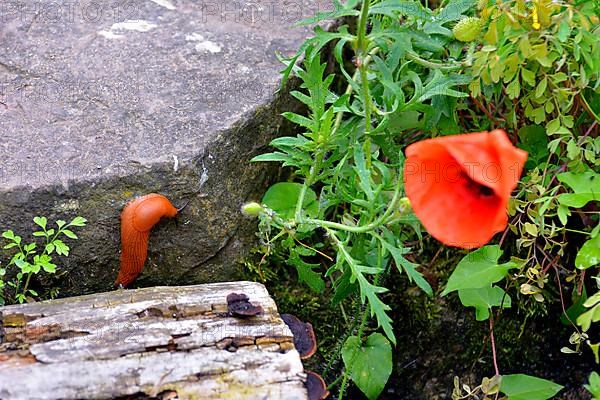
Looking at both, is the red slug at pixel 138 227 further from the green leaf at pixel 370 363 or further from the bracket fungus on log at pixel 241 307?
the green leaf at pixel 370 363

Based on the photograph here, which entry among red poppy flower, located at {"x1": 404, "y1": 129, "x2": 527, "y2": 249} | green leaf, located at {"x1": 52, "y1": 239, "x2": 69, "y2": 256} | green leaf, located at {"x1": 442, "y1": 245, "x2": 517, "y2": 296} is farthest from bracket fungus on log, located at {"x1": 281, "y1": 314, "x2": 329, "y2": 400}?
green leaf, located at {"x1": 52, "y1": 239, "x2": 69, "y2": 256}

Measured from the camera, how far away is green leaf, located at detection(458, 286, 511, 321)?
212 centimetres

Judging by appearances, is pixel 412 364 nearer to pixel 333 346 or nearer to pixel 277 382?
pixel 333 346

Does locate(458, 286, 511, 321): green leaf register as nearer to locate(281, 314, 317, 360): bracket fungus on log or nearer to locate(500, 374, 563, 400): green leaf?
locate(500, 374, 563, 400): green leaf

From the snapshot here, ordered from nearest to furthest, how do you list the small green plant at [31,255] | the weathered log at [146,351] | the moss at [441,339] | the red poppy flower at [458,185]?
the red poppy flower at [458,185], the weathered log at [146,351], the small green plant at [31,255], the moss at [441,339]

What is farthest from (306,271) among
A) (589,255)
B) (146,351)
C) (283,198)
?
(589,255)

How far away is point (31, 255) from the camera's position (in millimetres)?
2209

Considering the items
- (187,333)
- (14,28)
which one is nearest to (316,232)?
(187,333)

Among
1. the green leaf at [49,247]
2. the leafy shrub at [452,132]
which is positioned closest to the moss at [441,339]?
the leafy shrub at [452,132]

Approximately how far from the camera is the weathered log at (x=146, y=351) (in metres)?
1.59

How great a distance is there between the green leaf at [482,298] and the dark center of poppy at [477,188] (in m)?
0.70

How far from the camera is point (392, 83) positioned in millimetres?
1989

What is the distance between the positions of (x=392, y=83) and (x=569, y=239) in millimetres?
824

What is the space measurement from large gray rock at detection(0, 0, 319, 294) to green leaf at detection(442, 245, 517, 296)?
0.73 metres
